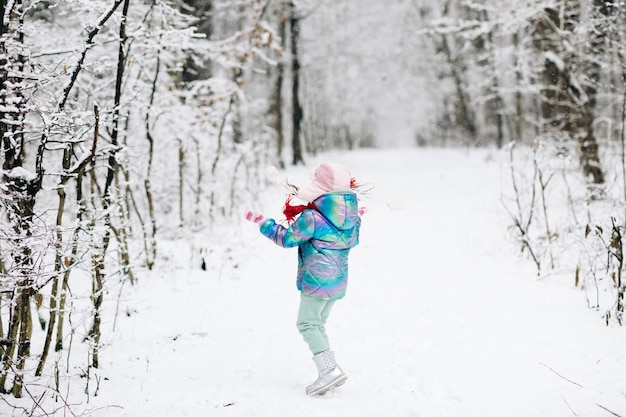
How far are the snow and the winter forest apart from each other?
0.29 m

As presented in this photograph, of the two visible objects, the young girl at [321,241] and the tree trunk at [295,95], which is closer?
the young girl at [321,241]

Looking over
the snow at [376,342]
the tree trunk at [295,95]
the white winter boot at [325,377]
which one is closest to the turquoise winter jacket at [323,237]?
the white winter boot at [325,377]

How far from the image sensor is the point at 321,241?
3.42m

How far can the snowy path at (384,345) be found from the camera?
3.30 meters

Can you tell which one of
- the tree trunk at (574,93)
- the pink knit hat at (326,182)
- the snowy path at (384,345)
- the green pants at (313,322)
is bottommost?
the snowy path at (384,345)

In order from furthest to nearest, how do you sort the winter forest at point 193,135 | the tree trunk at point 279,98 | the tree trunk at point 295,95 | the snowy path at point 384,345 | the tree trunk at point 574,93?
1. the tree trunk at point 295,95
2. the tree trunk at point 279,98
3. the tree trunk at point 574,93
4. the snowy path at point 384,345
5. the winter forest at point 193,135

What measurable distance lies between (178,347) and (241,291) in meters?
1.67

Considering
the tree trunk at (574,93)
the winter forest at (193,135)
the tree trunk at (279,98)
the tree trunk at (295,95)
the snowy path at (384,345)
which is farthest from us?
the tree trunk at (295,95)

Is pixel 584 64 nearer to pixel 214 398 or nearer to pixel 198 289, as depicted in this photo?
pixel 198 289

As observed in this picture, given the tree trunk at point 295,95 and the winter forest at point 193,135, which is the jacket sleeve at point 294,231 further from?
the tree trunk at point 295,95

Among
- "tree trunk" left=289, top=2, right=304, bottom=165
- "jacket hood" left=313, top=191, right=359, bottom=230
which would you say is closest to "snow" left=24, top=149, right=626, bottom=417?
"jacket hood" left=313, top=191, right=359, bottom=230

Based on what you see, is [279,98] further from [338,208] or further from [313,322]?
[313,322]

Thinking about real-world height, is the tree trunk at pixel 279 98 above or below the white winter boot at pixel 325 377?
above

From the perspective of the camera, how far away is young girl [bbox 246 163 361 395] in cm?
338
